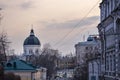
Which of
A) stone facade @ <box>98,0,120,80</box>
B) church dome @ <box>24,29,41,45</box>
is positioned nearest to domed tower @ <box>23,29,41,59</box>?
church dome @ <box>24,29,41,45</box>

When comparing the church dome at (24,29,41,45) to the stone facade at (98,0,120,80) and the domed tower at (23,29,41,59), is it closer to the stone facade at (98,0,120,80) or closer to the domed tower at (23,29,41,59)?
the domed tower at (23,29,41,59)

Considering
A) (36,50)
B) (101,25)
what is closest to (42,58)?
(36,50)

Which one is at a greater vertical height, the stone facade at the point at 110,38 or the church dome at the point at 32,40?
the church dome at the point at 32,40

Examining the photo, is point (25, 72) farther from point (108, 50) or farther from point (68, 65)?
point (68, 65)

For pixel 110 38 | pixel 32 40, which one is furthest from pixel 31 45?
pixel 110 38

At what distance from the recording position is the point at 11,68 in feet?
221

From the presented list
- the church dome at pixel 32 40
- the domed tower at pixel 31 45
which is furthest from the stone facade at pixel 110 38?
the church dome at pixel 32 40

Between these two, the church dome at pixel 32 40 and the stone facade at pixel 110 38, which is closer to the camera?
the stone facade at pixel 110 38

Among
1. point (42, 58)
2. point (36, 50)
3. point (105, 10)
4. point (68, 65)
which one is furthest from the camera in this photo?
point (68, 65)

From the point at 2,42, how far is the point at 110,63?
53.4 ft

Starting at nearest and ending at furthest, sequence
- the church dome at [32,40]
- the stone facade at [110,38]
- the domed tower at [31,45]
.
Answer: the stone facade at [110,38] < the domed tower at [31,45] < the church dome at [32,40]

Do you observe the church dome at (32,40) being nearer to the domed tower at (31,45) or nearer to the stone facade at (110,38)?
the domed tower at (31,45)

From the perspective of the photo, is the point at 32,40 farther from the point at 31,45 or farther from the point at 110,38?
the point at 110,38

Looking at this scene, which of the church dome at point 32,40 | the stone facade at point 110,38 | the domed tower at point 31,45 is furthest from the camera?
the church dome at point 32,40
